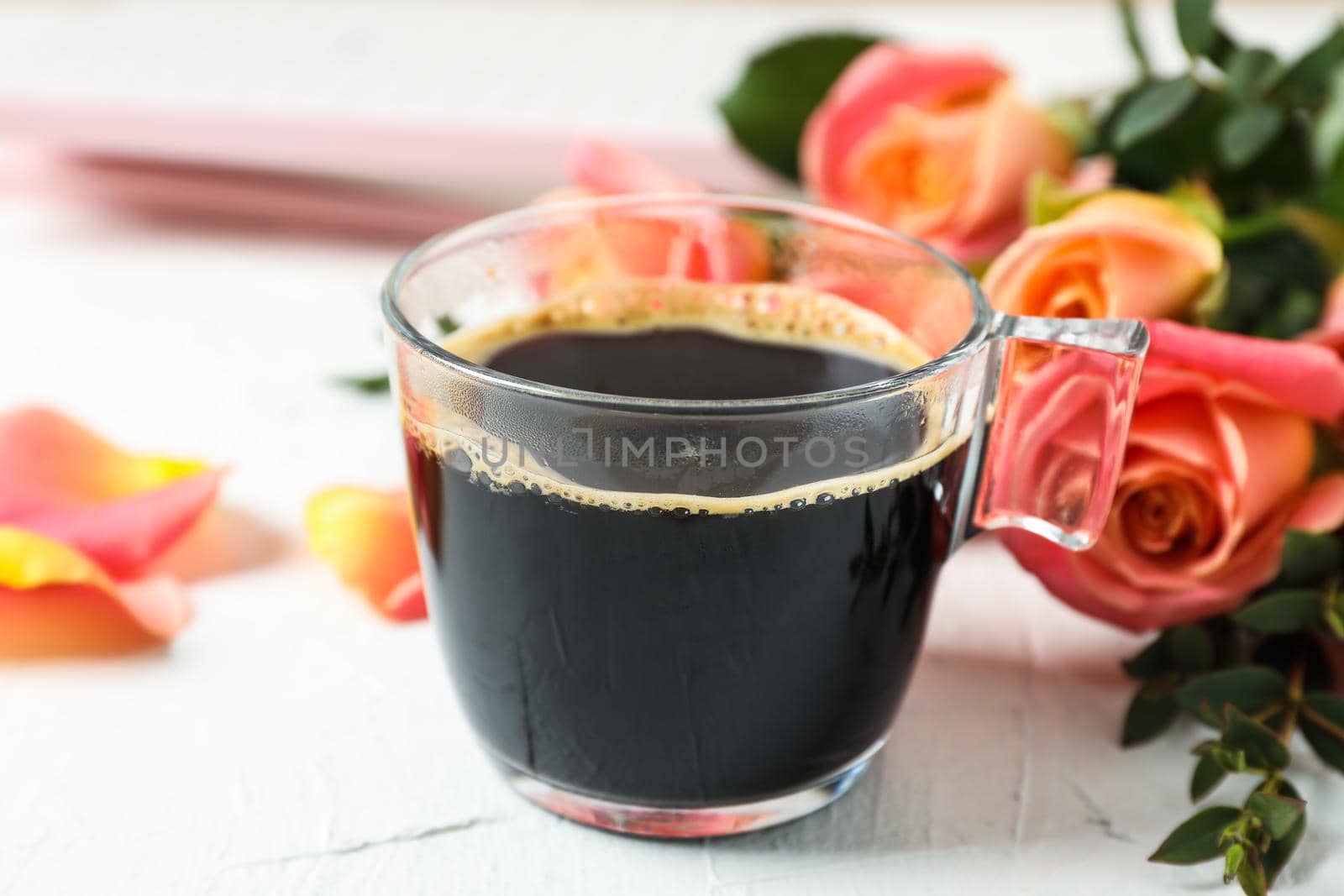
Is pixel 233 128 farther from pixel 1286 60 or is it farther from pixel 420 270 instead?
pixel 1286 60

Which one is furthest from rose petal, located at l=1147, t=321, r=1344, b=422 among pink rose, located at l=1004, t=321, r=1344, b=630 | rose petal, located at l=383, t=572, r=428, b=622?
rose petal, located at l=383, t=572, r=428, b=622

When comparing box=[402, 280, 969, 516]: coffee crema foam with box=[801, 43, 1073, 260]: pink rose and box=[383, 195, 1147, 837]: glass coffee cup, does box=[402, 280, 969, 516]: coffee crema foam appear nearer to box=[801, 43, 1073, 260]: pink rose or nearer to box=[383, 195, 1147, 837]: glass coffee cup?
box=[383, 195, 1147, 837]: glass coffee cup

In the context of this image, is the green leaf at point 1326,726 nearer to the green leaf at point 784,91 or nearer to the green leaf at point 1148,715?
the green leaf at point 1148,715

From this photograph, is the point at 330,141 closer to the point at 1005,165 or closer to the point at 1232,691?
the point at 1005,165

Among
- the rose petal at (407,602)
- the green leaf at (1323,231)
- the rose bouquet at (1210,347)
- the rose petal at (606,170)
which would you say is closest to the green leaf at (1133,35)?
the rose bouquet at (1210,347)

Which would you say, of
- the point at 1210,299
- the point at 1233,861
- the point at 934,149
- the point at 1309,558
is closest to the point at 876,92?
the point at 934,149

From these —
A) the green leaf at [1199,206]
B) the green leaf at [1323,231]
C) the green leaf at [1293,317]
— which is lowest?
the green leaf at [1293,317]

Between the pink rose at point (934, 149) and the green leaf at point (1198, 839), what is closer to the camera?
the green leaf at point (1198, 839)
